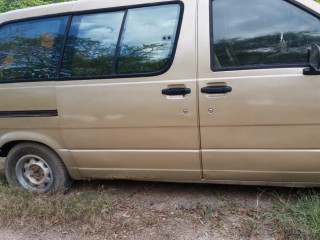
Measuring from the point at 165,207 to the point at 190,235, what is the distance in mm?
526

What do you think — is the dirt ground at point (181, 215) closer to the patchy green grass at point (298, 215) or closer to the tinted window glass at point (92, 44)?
the patchy green grass at point (298, 215)

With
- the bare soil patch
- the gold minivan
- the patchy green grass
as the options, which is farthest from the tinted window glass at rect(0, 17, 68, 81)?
the patchy green grass

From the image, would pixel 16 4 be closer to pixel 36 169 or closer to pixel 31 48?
pixel 31 48

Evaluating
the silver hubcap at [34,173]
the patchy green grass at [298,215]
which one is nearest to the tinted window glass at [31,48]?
the silver hubcap at [34,173]

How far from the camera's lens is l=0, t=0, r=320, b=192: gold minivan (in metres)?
2.80

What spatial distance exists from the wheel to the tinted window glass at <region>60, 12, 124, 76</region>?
0.89 m

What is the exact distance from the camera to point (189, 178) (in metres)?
3.26

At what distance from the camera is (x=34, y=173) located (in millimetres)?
3826

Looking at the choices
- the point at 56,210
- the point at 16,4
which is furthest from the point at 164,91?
the point at 16,4

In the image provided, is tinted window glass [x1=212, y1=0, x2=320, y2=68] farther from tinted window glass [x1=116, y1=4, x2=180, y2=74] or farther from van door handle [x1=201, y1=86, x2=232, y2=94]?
tinted window glass [x1=116, y1=4, x2=180, y2=74]

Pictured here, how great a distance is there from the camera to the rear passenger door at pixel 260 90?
9.05ft

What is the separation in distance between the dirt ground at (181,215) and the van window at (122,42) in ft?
4.22

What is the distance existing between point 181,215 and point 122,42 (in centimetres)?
166

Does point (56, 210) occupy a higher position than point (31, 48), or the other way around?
point (31, 48)
